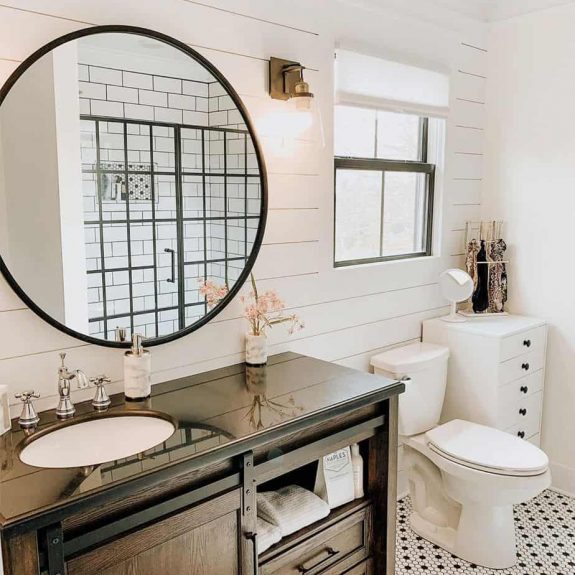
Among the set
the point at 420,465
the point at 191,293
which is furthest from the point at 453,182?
the point at 191,293

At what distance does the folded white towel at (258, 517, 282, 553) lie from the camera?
176cm

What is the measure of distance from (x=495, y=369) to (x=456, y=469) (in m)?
0.54

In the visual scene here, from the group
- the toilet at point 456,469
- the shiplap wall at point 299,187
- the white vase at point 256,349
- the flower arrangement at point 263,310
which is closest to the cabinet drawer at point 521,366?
the toilet at point 456,469

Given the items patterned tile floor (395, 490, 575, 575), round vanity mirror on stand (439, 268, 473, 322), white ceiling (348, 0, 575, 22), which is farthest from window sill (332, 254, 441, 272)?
patterned tile floor (395, 490, 575, 575)

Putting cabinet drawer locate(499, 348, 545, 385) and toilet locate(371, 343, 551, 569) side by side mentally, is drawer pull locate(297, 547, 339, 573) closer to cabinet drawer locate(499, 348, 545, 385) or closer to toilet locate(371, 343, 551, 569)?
toilet locate(371, 343, 551, 569)

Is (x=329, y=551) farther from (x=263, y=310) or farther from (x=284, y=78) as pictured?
(x=284, y=78)

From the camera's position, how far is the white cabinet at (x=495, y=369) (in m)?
2.71

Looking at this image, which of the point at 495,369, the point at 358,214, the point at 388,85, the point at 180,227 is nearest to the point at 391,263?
the point at 358,214

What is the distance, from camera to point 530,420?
2.97m

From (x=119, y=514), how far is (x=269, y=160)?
134 centimetres

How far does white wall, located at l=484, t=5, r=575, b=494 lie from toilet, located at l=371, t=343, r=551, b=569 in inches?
24.8

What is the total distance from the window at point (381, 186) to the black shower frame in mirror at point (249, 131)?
1.69ft

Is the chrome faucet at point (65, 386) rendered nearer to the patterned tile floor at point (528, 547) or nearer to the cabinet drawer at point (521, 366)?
the patterned tile floor at point (528, 547)

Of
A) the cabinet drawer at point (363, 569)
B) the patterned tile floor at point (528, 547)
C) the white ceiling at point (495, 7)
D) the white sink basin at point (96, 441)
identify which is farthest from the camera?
the white ceiling at point (495, 7)
